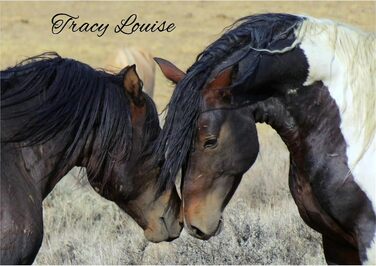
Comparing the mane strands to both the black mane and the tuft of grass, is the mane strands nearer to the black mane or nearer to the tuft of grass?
the black mane

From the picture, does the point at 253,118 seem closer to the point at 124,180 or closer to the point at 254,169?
the point at 124,180

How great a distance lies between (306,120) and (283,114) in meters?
0.11

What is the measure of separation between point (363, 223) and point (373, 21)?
745 inches

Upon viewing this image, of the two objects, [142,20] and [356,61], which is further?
[142,20]

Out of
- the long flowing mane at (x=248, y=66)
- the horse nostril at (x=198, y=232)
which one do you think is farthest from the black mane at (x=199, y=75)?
the horse nostril at (x=198, y=232)

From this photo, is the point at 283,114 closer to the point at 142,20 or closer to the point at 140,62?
the point at 140,62

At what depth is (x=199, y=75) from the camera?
14.3ft

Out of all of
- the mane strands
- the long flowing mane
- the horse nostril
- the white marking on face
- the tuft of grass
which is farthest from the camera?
the tuft of grass

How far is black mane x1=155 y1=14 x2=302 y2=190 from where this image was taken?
14.2 ft

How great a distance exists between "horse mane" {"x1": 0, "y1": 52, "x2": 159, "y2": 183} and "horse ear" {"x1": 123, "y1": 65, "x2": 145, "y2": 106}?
0.10 feet

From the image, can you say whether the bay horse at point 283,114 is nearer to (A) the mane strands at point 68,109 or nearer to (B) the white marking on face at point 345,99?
(B) the white marking on face at point 345,99

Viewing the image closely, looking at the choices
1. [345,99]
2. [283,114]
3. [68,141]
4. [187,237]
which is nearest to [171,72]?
[283,114]

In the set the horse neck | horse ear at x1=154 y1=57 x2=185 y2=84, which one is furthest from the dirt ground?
the horse neck

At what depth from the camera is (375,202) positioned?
4.21 meters
